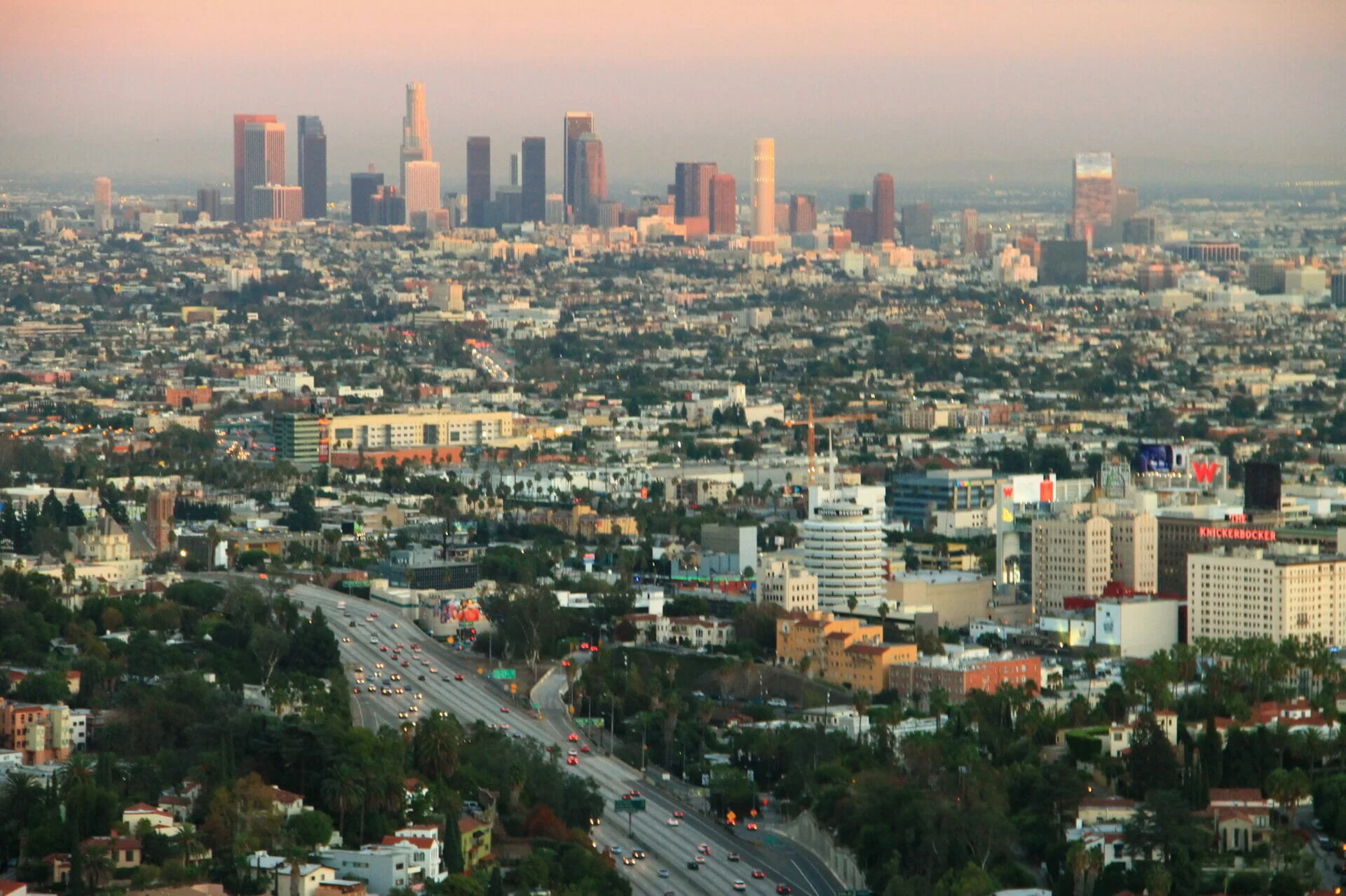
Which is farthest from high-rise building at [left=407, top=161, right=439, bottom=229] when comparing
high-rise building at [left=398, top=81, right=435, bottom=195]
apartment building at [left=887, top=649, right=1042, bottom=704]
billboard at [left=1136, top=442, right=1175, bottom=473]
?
apartment building at [left=887, top=649, right=1042, bottom=704]

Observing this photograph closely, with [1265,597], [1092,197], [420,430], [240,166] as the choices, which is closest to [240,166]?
[240,166]

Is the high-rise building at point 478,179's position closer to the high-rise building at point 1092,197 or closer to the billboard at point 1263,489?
the high-rise building at point 1092,197


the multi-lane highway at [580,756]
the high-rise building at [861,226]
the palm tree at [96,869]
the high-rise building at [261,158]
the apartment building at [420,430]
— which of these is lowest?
the multi-lane highway at [580,756]

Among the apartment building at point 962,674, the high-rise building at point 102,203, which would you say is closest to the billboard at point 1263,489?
the apartment building at point 962,674

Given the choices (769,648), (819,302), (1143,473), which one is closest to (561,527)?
(1143,473)

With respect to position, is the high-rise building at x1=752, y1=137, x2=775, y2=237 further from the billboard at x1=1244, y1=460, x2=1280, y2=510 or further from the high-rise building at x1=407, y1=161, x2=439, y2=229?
the billboard at x1=1244, y1=460, x2=1280, y2=510

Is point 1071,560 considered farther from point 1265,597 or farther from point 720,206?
point 720,206

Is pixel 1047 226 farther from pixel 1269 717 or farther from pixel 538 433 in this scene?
pixel 1269 717
